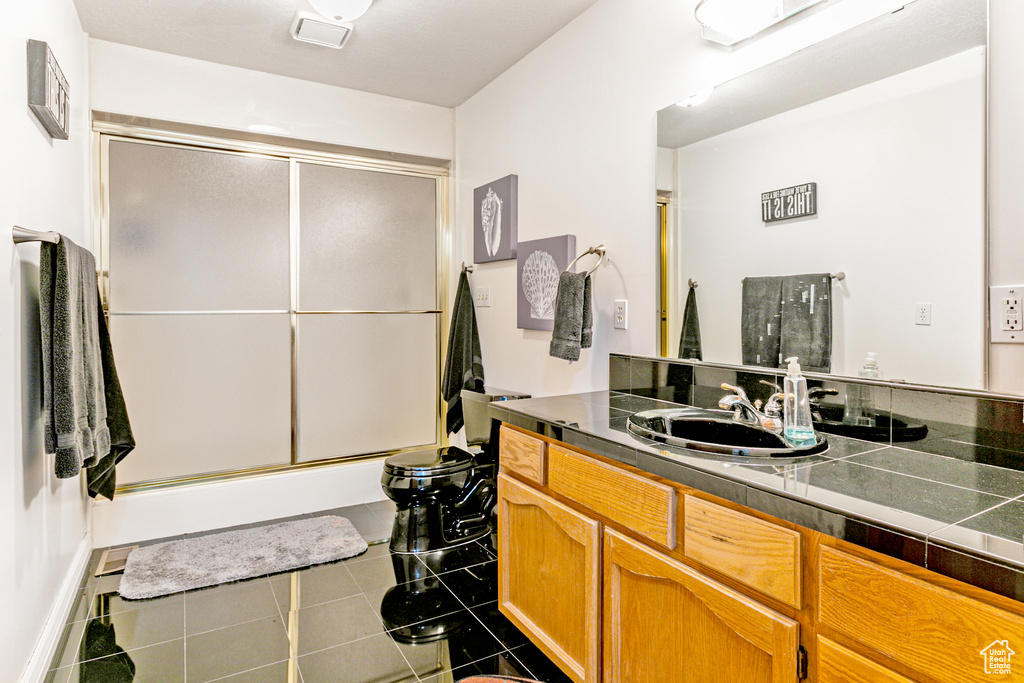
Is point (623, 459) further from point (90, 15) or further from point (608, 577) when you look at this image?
point (90, 15)

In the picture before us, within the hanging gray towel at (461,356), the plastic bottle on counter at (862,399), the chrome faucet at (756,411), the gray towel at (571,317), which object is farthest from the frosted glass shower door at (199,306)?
the plastic bottle on counter at (862,399)

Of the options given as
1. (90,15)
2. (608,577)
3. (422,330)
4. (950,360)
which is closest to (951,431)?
(950,360)

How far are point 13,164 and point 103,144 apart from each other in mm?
1512

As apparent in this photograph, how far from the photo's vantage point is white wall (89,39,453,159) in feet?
9.21

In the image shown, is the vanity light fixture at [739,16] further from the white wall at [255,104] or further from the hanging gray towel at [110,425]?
the hanging gray towel at [110,425]

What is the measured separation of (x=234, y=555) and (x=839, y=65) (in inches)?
118

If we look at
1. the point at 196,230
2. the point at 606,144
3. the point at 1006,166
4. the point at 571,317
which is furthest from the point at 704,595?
the point at 196,230

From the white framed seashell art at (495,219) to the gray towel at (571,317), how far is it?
79 centimetres

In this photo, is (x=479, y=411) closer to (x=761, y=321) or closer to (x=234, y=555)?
(x=234, y=555)

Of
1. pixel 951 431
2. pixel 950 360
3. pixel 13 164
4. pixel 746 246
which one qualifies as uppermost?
pixel 13 164

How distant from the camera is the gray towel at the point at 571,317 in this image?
225cm

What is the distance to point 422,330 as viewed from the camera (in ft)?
12.1

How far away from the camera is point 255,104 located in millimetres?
3098

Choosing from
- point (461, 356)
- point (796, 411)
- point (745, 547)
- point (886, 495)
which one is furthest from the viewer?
point (461, 356)
